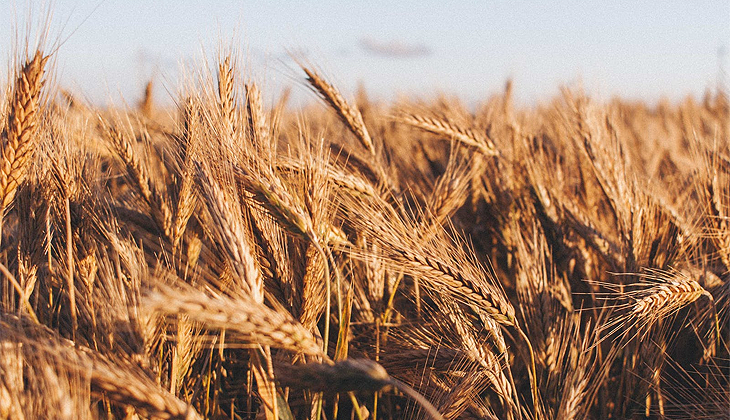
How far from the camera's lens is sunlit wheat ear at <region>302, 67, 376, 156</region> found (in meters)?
2.38

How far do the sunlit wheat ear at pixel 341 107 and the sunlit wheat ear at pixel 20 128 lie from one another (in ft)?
3.78

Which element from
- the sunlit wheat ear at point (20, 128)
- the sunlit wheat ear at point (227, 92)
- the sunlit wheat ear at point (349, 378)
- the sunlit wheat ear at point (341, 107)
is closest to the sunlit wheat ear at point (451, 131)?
the sunlit wheat ear at point (341, 107)

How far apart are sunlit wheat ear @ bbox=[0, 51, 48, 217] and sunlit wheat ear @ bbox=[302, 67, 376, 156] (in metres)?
1.15

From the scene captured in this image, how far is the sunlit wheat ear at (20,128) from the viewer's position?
1.42 m

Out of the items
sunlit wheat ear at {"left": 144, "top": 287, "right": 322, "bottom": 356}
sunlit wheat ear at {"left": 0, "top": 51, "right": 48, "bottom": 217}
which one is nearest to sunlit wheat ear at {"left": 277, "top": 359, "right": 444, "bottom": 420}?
sunlit wheat ear at {"left": 144, "top": 287, "right": 322, "bottom": 356}

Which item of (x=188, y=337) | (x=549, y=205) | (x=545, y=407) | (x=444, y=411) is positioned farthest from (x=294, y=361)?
(x=549, y=205)

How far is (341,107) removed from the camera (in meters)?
2.38

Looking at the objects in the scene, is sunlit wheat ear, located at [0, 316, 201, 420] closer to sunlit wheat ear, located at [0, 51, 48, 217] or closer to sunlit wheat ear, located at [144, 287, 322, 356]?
sunlit wheat ear, located at [144, 287, 322, 356]

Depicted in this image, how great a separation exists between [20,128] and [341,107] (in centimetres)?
128

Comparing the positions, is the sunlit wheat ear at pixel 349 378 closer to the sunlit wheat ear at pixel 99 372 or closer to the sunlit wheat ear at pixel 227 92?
the sunlit wheat ear at pixel 99 372

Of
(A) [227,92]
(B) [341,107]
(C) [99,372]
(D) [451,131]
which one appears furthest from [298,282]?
(D) [451,131]

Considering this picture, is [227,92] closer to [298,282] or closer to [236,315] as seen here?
[298,282]

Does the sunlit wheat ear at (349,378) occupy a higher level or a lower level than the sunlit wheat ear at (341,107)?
lower

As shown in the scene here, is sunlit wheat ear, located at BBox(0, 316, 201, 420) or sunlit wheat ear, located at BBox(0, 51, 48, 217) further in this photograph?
sunlit wheat ear, located at BBox(0, 51, 48, 217)
